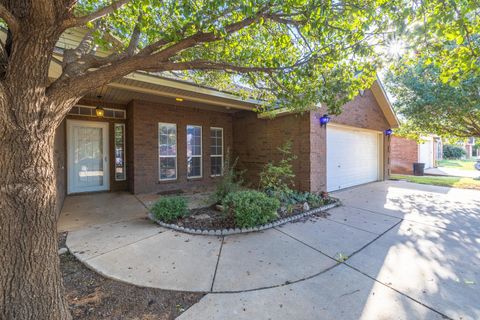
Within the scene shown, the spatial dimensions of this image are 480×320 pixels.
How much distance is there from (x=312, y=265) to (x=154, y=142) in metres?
6.53

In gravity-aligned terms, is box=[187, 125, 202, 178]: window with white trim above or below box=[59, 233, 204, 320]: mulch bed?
above

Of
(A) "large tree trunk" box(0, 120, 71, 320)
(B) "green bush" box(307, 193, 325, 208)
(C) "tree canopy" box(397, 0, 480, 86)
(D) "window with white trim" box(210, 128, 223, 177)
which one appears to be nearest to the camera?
(A) "large tree trunk" box(0, 120, 71, 320)

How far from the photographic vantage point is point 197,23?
7.88ft

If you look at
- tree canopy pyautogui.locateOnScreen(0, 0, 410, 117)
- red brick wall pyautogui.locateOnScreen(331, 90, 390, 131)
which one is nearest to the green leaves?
tree canopy pyautogui.locateOnScreen(0, 0, 410, 117)

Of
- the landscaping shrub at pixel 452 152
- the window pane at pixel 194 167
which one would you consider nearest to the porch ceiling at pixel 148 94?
the window pane at pixel 194 167

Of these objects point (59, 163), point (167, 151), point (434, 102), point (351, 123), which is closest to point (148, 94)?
point (167, 151)

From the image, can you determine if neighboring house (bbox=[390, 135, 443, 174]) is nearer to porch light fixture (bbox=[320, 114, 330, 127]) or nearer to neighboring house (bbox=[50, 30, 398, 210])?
neighboring house (bbox=[50, 30, 398, 210])

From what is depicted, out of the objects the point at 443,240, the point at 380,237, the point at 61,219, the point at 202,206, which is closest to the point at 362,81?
the point at 380,237

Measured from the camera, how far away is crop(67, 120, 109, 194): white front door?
707cm

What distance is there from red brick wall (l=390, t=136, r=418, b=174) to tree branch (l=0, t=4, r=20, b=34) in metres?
21.2

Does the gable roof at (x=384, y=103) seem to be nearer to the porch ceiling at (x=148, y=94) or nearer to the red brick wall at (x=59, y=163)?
the porch ceiling at (x=148, y=94)

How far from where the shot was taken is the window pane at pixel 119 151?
25.7ft

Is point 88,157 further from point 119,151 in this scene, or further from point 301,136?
point 301,136

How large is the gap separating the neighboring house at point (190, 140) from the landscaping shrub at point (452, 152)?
2983cm
